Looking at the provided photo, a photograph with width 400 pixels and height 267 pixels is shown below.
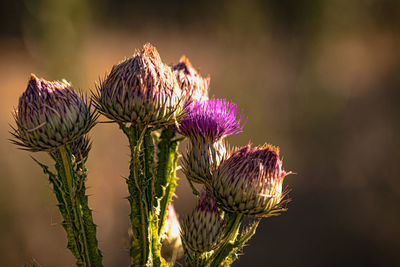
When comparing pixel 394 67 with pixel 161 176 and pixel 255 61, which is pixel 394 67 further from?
pixel 161 176

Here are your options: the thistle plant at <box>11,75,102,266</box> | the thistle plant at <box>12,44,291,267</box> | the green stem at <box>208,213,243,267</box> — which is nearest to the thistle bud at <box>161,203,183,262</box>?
the thistle plant at <box>12,44,291,267</box>

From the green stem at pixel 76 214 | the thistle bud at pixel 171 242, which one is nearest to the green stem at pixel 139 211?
the green stem at pixel 76 214

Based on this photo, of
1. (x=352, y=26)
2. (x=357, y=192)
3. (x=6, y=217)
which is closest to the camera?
(x=6, y=217)

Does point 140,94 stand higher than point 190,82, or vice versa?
point 190,82

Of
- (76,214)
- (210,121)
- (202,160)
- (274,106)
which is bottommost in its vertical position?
(76,214)

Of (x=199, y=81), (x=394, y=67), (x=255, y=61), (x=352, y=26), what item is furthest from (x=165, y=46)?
(x=199, y=81)

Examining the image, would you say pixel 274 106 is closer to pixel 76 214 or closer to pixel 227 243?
pixel 227 243

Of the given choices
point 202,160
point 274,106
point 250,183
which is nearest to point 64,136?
point 202,160
